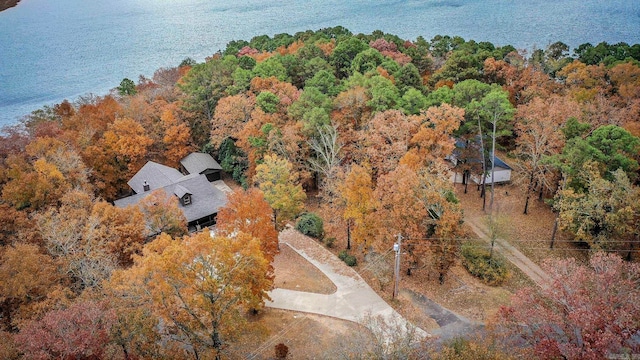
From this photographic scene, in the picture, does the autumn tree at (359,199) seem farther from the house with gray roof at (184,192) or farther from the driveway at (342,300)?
the house with gray roof at (184,192)

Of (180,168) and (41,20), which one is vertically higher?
(41,20)

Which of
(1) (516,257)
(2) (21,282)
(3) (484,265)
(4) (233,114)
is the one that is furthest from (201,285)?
(4) (233,114)

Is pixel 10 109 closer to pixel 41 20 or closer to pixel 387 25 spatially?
pixel 41 20

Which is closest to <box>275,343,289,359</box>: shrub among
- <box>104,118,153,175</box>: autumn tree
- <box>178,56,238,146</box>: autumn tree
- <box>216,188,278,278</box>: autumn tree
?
A: <box>216,188,278,278</box>: autumn tree

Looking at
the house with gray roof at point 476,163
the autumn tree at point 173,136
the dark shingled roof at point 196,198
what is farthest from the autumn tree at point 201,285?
the autumn tree at point 173,136

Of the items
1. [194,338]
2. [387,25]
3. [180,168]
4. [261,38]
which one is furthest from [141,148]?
[387,25]

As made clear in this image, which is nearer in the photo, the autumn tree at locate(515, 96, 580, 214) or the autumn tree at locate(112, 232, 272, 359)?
the autumn tree at locate(112, 232, 272, 359)

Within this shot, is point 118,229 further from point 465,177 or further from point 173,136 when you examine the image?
point 465,177

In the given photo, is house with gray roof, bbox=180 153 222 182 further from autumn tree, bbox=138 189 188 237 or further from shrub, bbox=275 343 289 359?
shrub, bbox=275 343 289 359
